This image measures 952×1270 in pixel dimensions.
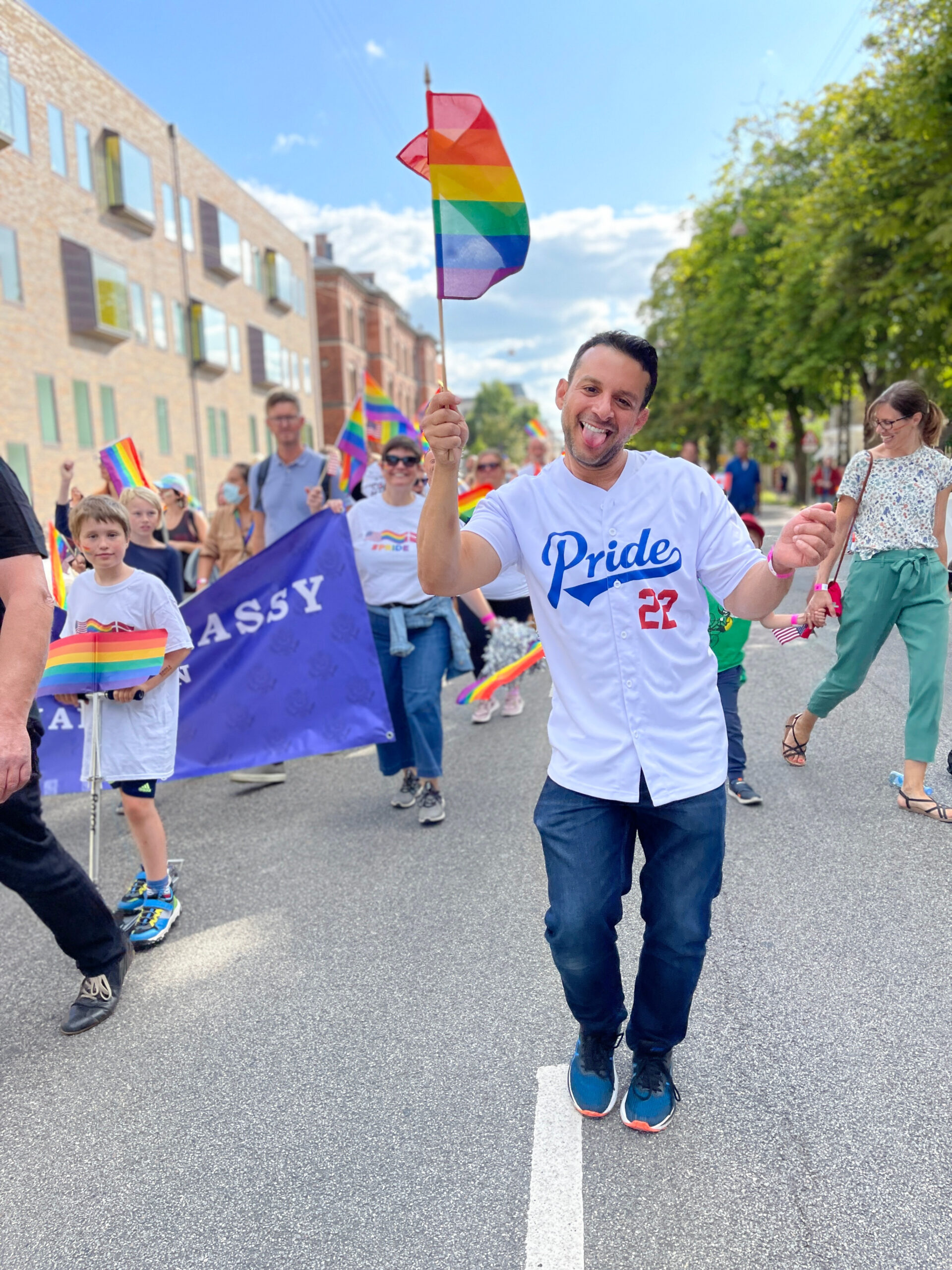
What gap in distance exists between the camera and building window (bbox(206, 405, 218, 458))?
34719 millimetres

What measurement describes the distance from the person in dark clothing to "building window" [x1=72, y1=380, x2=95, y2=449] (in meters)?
24.3

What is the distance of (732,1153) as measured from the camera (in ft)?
8.02

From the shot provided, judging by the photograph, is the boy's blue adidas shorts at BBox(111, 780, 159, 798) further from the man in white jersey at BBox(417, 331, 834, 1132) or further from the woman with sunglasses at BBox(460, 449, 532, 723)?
the woman with sunglasses at BBox(460, 449, 532, 723)

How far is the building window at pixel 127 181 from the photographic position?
88.4ft

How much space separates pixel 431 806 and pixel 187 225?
32468mm

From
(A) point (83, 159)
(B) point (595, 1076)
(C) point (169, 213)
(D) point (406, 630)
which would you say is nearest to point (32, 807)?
(B) point (595, 1076)

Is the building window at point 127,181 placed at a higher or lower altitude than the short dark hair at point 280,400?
higher

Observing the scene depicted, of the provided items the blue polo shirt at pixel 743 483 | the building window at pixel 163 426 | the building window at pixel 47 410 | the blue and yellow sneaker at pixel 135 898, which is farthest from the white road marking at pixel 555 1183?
the building window at pixel 163 426

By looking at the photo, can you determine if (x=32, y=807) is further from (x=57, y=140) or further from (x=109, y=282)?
(x=109, y=282)

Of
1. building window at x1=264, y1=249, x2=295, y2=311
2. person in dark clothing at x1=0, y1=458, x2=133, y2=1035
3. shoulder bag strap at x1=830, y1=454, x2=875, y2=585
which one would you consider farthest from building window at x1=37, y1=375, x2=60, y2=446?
person in dark clothing at x1=0, y1=458, x2=133, y2=1035

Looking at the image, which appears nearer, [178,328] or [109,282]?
[109,282]

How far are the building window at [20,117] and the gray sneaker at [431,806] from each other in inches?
907

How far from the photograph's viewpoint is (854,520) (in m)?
4.98

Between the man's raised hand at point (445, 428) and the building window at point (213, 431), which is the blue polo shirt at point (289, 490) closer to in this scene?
the man's raised hand at point (445, 428)
